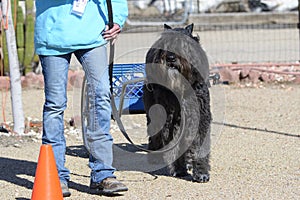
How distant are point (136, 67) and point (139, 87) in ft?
0.67

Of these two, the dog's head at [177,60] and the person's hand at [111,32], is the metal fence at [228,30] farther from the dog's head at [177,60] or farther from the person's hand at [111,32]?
the person's hand at [111,32]

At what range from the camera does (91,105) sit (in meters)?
5.52

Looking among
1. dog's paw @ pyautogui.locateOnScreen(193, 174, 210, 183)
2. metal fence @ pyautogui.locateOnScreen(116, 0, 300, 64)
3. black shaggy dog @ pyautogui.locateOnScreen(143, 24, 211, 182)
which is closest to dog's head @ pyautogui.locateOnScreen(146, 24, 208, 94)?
black shaggy dog @ pyautogui.locateOnScreen(143, 24, 211, 182)

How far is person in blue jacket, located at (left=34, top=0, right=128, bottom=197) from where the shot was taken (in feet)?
17.4

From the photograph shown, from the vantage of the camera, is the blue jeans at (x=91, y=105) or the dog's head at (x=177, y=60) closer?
the blue jeans at (x=91, y=105)

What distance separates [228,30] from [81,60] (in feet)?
37.1

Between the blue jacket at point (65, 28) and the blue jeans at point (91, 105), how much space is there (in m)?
0.08

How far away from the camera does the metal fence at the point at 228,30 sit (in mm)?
12914

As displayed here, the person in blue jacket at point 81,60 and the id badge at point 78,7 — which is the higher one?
the id badge at point 78,7

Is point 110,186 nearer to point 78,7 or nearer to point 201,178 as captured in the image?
point 201,178

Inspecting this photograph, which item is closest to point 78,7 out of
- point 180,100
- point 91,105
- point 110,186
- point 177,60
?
point 91,105

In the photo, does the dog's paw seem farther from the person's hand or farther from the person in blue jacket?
the person's hand

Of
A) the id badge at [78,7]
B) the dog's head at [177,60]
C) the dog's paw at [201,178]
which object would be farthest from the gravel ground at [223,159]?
the id badge at [78,7]

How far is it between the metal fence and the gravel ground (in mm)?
2305
